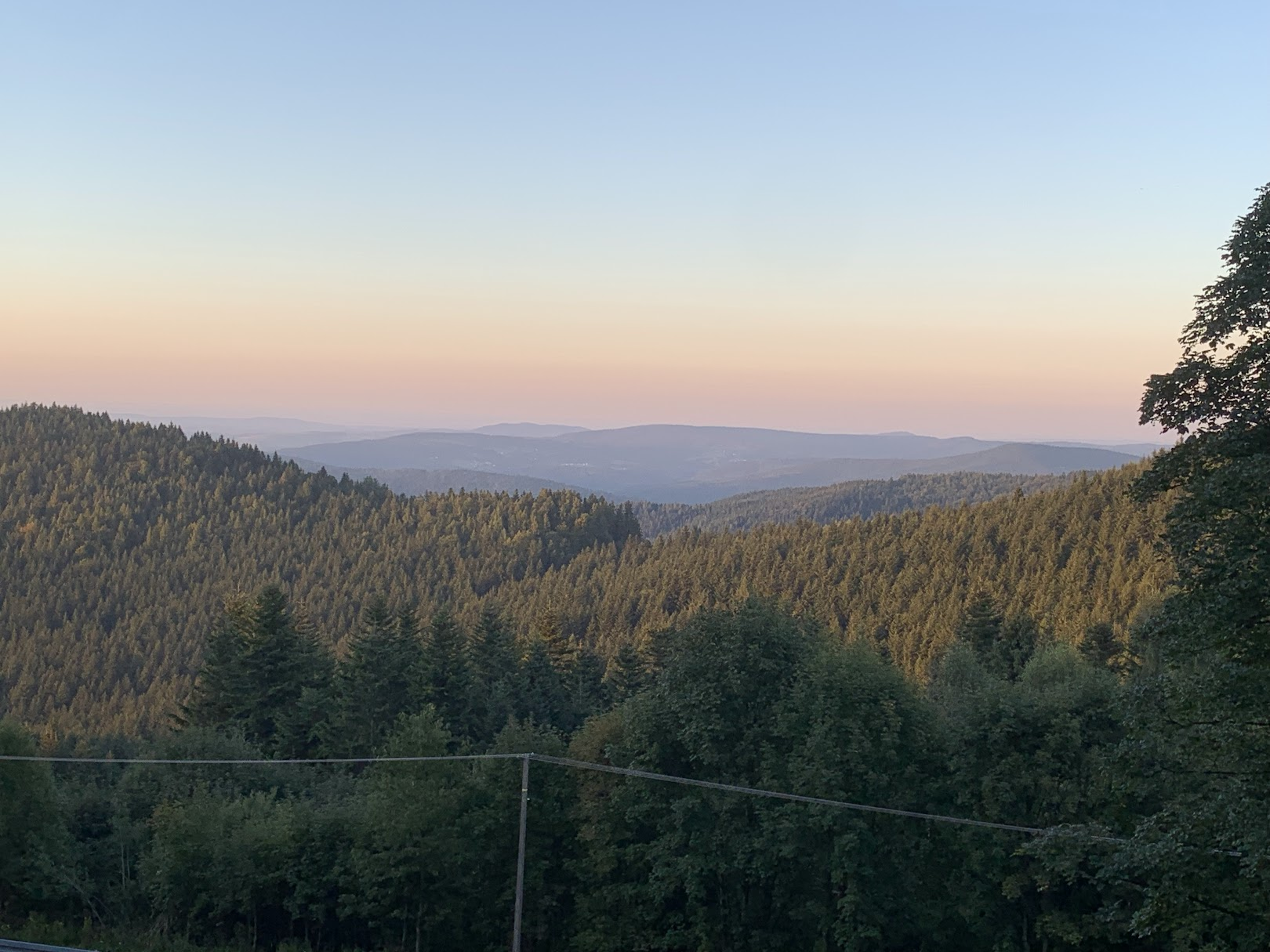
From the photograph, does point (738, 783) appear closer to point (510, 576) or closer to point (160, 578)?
point (510, 576)

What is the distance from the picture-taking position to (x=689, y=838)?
26.2 m

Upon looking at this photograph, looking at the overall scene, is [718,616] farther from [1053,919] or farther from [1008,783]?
[1053,919]

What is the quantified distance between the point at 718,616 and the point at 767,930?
850 cm

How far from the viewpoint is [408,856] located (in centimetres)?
2828

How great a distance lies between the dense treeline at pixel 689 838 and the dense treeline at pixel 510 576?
150 feet

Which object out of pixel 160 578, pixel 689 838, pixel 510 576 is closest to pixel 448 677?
pixel 689 838

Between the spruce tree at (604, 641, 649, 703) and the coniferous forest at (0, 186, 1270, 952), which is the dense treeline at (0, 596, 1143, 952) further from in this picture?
the spruce tree at (604, 641, 649, 703)

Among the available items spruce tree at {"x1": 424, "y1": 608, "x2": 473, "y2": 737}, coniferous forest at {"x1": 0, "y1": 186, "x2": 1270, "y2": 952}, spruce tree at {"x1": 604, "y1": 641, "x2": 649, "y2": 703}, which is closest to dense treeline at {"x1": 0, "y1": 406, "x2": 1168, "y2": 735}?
spruce tree at {"x1": 604, "y1": 641, "x2": 649, "y2": 703}

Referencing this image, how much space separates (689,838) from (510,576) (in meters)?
152

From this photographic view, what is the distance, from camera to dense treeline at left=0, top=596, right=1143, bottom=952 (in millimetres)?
25828

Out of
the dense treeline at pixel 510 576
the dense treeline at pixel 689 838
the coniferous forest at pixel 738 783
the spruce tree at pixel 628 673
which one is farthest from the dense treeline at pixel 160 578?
the dense treeline at pixel 689 838

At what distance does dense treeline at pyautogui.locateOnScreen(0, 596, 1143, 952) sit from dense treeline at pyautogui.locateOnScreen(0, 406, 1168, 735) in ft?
150

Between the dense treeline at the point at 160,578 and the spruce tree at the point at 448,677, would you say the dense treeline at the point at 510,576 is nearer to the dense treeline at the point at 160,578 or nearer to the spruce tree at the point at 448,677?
the dense treeline at the point at 160,578

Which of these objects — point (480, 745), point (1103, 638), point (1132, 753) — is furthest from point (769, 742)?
point (1103, 638)
